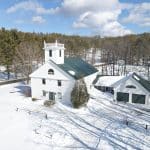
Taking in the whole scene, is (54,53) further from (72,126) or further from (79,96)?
(72,126)

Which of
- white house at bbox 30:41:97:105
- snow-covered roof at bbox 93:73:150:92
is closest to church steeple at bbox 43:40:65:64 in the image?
white house at bbox 30:41:97:105

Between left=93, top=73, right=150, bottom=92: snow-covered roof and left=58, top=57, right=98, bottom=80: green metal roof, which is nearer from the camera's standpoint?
left=93, top=73, right=150, bottom=92: snow-covered roof

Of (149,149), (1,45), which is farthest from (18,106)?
(1,45)

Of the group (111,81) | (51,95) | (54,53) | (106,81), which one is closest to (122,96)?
(111,81)

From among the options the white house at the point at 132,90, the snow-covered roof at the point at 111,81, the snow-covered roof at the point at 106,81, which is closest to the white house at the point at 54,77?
the snow-covered roof at the point at 106,81

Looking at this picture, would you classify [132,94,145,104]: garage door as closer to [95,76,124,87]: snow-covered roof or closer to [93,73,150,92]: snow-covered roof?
[93,73,150,92]: snow-covered roof

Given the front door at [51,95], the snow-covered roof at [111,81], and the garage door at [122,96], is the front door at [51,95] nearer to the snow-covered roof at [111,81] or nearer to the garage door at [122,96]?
the snow-covered roof at [111,81]

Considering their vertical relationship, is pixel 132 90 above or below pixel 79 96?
above
